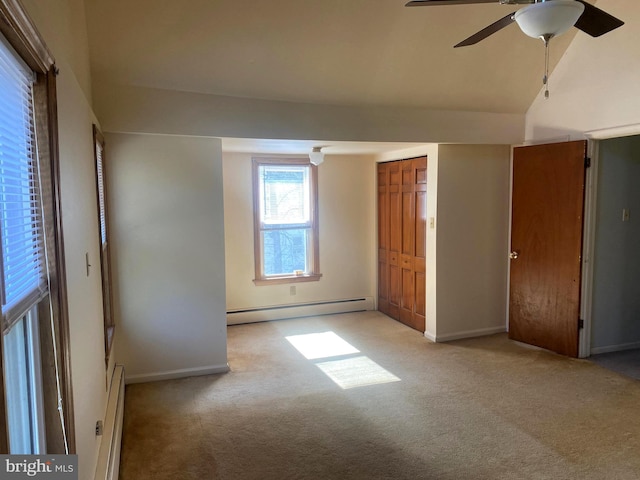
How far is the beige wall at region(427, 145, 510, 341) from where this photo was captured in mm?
4445

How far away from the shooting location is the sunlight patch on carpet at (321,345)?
4.20 m

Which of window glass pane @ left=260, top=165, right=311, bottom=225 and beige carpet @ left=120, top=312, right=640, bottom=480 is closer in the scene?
beige carpet @ left=120, top=312, right=640, bottom=480

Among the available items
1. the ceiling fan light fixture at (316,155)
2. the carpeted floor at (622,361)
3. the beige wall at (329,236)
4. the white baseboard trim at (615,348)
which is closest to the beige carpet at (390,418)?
the carpeted floor at (622,361)

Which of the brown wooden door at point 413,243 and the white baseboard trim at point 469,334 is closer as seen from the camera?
the white baseboard trim at point 469,334

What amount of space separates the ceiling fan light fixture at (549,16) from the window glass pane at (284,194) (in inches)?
147

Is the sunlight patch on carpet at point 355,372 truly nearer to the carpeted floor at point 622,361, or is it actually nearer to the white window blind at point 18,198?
the carpeted floor at point 622,361

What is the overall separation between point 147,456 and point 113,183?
1.98 metres

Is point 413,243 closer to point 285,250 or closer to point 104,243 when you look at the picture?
point 285,250

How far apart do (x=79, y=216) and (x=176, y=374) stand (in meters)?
2.06

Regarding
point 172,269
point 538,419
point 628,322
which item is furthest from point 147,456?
point 628,322

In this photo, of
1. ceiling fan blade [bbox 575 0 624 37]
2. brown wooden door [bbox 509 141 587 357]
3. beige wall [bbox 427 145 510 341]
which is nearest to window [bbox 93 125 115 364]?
ceiling fan blade [bbox 575 0 624 37]

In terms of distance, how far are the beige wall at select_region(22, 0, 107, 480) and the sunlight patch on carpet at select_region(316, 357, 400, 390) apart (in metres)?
1.80

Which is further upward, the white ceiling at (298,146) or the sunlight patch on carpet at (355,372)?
the white ceiling at (298,146)

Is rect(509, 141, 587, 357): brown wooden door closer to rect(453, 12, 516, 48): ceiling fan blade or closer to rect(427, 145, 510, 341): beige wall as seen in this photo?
rect(427, 145, 510, 341): beige wall
